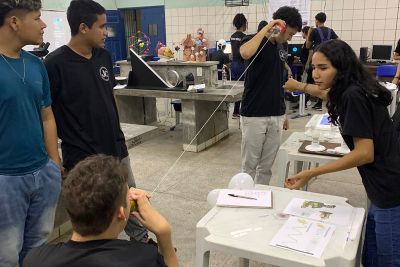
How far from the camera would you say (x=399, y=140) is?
1.63m

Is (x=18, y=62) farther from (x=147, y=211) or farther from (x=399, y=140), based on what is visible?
(x=399, y=140)

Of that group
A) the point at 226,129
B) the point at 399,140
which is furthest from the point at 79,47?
the point at 226,129

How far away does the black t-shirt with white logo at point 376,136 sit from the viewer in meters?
1.43

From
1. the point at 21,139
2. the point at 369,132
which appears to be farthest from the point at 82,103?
the point at 369,132

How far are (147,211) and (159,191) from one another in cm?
235

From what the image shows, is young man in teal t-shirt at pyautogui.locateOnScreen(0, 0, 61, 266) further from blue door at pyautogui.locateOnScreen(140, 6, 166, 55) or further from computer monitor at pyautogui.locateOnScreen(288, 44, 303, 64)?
blue door at pyautogui.locateOnScreen(140, 6, 166, 55)

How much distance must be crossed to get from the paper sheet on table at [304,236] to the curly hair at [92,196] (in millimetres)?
662

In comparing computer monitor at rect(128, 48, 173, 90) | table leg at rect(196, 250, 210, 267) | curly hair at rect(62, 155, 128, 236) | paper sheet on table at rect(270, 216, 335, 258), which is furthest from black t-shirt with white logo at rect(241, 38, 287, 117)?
computer monitor at rect(128, 48, 173, 90)

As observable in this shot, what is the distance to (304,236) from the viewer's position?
140 centimetres

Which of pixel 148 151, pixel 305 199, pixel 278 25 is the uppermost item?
pixel 278 25

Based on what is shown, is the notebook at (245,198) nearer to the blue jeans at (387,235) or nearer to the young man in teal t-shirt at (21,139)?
the blue jeans at (387,235)

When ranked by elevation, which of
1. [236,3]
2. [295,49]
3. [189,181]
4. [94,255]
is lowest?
[189,181]

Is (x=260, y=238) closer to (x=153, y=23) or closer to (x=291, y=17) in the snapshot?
(x=291, y=17)

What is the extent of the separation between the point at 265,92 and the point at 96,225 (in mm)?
1897
